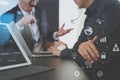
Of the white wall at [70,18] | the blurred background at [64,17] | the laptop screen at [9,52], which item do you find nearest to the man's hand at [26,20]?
the blurred background at [64,17]

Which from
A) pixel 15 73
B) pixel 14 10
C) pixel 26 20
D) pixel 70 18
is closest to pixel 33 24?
pixel 26 20

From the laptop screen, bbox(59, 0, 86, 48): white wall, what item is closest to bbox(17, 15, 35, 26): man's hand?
bbox(59, 0, 86, 48): white wall

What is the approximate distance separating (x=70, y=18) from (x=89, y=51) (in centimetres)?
31

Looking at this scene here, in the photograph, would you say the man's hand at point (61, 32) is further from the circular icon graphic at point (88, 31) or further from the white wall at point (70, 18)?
the circular icon graphic at point (88, 31)

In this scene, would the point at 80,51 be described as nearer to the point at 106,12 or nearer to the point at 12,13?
the point at 106,12

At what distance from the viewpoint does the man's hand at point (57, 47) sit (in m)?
1.84

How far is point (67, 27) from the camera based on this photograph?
74.3 inches

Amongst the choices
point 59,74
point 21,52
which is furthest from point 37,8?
point 59,74

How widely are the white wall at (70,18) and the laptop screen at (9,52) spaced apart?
2.25 ft

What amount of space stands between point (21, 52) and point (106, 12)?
0.91 meters

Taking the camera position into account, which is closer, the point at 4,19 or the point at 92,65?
the point at 4,19

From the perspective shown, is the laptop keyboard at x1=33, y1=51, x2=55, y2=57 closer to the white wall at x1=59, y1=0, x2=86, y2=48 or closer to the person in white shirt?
the person in white shirt

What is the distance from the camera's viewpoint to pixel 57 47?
1.86 metres

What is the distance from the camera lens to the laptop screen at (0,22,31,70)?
107cm
